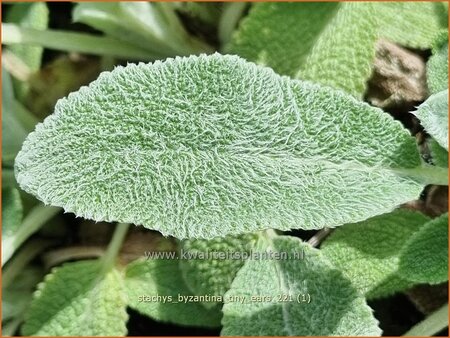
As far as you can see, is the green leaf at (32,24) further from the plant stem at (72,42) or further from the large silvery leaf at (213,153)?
the large silvery leaf at (213,153)

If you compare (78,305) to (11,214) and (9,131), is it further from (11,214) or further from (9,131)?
(9,131)

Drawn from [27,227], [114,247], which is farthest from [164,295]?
[27,227]

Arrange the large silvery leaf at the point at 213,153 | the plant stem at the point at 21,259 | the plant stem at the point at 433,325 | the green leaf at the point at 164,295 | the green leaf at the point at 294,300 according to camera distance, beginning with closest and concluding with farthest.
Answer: the large silvery leaf at the point at 213,153
the green leaf at the point at 294,300
the plant stem at the point at 433,325
the green leaf at the point at 164,295
the plant stem at the point at 21,259

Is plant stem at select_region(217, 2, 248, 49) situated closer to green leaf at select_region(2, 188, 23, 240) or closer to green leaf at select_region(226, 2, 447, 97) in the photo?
green leaf at select_region(226, 2, 447, 97)

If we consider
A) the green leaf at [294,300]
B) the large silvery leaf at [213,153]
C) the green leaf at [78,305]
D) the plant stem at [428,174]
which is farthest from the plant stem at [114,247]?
the plant stem at [428,174]

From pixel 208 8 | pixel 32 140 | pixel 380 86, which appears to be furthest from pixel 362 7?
pixel 32 140

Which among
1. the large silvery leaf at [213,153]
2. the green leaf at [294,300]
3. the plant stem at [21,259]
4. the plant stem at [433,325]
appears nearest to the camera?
the large silvery leaf at [213,153]

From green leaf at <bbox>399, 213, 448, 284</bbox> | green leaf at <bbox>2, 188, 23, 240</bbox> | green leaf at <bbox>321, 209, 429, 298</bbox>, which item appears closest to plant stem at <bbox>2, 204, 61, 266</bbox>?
green leaf at <bbox>2, 188, 23, 240</bbox>
